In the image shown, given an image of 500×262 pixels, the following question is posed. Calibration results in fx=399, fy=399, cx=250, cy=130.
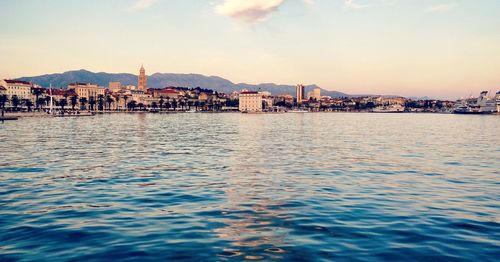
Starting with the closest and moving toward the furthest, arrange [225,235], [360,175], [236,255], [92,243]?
[236,255], [92,243], [225,235], [360,175]

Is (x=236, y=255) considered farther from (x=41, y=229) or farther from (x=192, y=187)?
(x=192, y=187)

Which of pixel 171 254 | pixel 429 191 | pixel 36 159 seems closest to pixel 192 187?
pixel 171 254

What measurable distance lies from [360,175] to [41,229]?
18.0 meters

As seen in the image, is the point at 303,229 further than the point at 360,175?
No

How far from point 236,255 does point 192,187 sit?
1042 cm

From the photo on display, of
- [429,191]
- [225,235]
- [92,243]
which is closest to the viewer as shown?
[92,243]

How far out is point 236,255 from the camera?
10.4 metres

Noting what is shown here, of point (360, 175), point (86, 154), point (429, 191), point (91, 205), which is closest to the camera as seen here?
point (91, 205)

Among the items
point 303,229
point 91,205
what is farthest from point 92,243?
point 303,229

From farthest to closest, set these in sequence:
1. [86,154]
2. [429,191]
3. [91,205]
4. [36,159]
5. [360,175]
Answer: [86,154], [36,159], [360,175], [429,191], [91,205]

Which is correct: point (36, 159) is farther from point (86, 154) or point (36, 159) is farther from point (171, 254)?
point (171, 254)

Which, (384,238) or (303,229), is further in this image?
(303,229)

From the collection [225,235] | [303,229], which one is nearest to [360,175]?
[303,229]

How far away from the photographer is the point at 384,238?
471 inches
